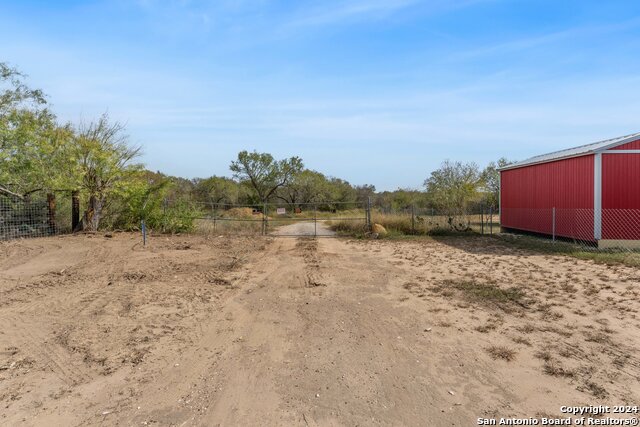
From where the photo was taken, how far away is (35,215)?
16.5 m

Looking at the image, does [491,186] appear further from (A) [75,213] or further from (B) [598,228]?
(A) [75,213]

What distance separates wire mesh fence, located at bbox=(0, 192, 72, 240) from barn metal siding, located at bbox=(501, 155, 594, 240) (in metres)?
19.5

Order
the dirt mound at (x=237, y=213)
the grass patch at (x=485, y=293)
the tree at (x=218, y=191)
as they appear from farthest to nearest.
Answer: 1. the tree at (x=218, y=191)
2. the dirt mound at (x=237, y=213)
3. the grass patch at (x=485, y=293)

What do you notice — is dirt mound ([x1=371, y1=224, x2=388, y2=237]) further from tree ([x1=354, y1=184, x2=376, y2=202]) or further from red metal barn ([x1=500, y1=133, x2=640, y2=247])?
tree ([x1=354, y1=184, x2=376, y2=202])

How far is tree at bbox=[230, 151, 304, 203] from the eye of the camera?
41.7m

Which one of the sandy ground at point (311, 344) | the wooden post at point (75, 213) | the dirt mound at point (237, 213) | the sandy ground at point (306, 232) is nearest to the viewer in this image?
the sandy ground at point (311, 344)

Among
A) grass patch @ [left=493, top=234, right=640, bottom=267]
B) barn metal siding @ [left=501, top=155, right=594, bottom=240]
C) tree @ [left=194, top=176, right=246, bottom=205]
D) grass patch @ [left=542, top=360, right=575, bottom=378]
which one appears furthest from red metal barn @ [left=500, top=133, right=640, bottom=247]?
tree @ [left=194, top=176, right=246, bottom=205]

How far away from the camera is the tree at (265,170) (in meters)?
41.7

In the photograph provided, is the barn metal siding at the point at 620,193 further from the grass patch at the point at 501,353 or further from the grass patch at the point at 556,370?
the grass patch at the point at 556,370

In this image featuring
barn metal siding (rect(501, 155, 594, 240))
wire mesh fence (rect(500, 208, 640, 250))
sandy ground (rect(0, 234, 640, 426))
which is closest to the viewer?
sandy ground (rect(0, 234, 640, 426))

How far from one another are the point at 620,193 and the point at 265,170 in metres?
32.9

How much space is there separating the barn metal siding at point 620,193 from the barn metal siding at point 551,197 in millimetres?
408

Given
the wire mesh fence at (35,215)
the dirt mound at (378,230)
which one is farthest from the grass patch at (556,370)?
the wire mesh fence at (35,215)

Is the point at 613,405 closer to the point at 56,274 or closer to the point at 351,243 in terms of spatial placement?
the point at 56,274
